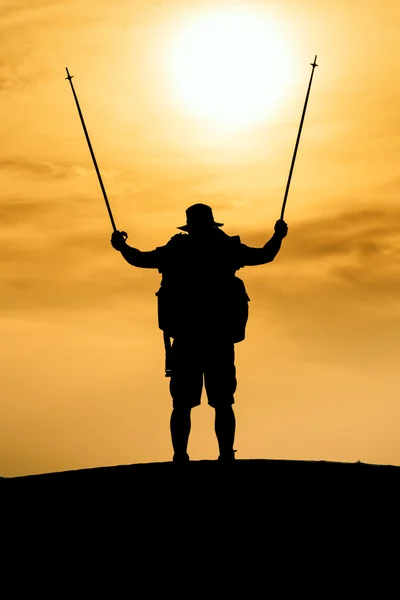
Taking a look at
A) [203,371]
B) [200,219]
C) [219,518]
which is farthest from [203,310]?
[219,518]

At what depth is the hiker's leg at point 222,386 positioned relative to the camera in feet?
48.8

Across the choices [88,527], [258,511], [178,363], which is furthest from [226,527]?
[178,363]

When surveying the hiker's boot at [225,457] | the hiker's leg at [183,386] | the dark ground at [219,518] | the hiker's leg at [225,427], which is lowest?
the dark ground at [219,518]

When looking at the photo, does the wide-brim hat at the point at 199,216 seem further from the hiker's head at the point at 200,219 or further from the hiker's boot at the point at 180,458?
the hiker's boot at the point at 180,458

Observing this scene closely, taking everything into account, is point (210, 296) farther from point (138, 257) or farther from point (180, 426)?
point (180, 426)

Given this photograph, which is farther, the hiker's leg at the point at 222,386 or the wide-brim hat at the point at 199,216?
the wide-brim hat at the point at 199,216

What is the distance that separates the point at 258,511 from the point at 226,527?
652 millimetres

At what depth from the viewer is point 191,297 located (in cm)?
1503

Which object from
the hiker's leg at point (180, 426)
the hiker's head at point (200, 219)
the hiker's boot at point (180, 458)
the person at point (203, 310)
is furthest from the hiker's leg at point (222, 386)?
the hiker's head at point (200, 219)

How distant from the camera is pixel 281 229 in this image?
15.2 m

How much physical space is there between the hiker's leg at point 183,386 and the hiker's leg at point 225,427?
1.02 feet

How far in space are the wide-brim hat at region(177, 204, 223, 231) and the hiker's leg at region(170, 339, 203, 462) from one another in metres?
1.38

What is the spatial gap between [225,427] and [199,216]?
2.47 meters

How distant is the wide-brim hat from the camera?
15086 mm
